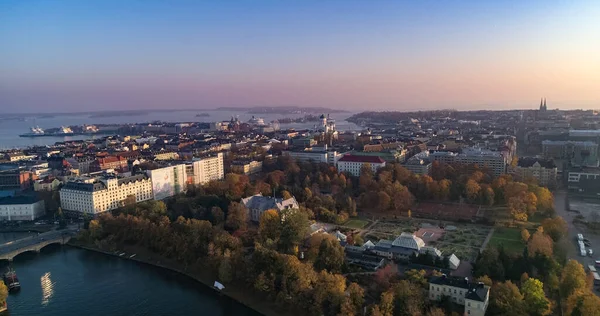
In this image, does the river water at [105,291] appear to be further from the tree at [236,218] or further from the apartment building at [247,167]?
the apartment building at [247,167]

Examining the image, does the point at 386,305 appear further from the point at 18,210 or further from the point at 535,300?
the point at 18,210

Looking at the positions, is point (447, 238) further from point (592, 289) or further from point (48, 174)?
point (48, 174)

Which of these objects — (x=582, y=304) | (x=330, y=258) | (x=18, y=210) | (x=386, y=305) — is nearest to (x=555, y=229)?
(x=582, y=304)

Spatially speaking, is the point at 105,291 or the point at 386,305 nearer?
the point at 386,305

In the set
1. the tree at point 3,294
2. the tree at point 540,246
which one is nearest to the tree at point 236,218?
the tree at point 3,294

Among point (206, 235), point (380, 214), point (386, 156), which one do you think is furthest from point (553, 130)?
point (206, 235)
